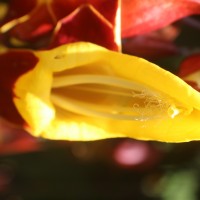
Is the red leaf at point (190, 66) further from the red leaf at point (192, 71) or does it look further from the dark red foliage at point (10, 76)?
the dark red foliage at point (10, 76)

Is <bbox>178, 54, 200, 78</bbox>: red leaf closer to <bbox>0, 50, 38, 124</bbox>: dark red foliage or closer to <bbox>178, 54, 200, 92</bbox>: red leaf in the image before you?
<bbox>178, 54, 200, 92</bbox>: red leaf

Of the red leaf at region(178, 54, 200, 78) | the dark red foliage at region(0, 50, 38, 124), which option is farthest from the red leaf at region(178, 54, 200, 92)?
the dark red foliage at region(0, 50, 38, 124)

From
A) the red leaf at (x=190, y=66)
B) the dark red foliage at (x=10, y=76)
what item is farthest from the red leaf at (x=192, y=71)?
the dark red foliage at (x=10, y=76)

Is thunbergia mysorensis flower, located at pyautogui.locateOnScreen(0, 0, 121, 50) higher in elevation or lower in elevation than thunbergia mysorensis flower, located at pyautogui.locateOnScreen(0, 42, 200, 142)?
higher

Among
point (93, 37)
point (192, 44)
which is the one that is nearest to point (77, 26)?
point (93, 37)

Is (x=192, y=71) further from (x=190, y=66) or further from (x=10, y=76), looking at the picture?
(x=10, y=76)

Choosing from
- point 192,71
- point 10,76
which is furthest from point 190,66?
point 10,76
